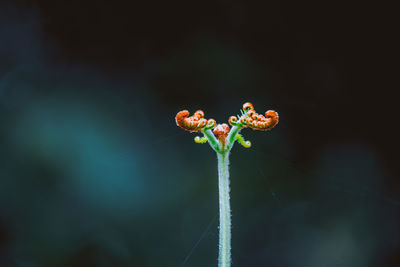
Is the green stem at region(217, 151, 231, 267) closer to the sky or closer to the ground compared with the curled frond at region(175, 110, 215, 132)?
closer to the ground

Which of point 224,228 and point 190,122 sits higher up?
point 190,122

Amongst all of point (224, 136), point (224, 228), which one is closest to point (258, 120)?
point (224, 136)

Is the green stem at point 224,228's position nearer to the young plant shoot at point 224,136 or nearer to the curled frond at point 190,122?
the young plant shoot at point 224,136

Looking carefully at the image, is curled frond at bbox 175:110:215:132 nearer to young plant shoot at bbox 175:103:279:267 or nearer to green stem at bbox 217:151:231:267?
young plant shoot at bbox 175:103:279:267

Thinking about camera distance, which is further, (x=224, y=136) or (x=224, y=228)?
(x=224, y=136)

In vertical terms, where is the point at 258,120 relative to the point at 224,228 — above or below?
above

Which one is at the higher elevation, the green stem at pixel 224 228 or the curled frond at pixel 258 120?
the curled frond at pixel 258 120

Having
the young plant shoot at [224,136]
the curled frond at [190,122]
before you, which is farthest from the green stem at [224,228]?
the curled frond at [190,122]

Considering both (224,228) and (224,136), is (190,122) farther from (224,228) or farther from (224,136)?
(224,228)

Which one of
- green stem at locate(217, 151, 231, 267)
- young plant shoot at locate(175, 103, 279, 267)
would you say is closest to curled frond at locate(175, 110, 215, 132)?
young plant shoot at locate(175, 103, 279, 267)

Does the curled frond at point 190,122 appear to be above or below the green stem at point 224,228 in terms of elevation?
above
